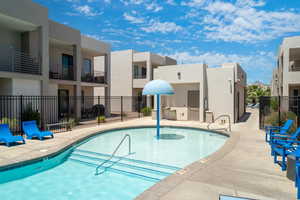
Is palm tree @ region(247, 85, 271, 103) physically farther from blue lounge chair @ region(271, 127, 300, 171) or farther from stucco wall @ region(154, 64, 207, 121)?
blue lounge chair @ region(271, 127, 300, 171)

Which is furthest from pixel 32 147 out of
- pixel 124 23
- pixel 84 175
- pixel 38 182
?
pixel 124 23

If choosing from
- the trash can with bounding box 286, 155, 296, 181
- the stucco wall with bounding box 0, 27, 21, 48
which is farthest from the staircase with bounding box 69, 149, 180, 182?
the stucco wall with bounding box 0, 27, 21, 48

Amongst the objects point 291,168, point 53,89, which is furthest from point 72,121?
point 291,168

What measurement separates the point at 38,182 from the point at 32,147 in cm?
296

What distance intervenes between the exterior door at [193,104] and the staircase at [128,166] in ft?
36.9

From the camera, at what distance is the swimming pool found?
580 cm

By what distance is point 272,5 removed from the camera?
13.2 meters

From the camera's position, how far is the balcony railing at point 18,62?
45.1ft

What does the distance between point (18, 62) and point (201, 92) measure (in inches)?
567

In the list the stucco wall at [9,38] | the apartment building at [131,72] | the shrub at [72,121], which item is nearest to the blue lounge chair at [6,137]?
the shrub at [72,121]

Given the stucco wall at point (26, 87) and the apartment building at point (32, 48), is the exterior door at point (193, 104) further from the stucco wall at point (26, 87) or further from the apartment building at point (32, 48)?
the stucco wall at point (26, 87)

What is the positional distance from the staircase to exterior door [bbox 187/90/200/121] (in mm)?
11259

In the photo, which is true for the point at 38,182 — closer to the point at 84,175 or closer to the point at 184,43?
the point at 84,175

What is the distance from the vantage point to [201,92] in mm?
17625
